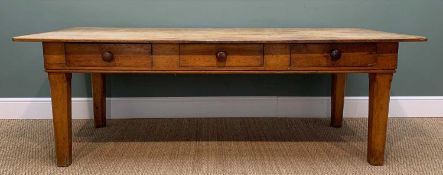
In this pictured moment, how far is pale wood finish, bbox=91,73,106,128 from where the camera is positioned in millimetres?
2383

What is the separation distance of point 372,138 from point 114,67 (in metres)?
1.11

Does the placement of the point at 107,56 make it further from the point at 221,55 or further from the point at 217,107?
the point at 217,107

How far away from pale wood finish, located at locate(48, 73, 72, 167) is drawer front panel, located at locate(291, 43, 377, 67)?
3.01 feet

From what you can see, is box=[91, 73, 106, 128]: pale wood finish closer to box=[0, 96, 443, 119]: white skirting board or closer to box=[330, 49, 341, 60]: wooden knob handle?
box=[0, 96, 443, 119]: white skirting board

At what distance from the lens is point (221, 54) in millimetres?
1760

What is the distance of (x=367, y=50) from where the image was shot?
178cm

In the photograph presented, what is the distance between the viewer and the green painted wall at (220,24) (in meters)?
2.50

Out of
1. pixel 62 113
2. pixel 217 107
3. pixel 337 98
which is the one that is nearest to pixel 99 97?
pixel 62 113

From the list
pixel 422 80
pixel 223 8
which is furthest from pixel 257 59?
pixel 422 80

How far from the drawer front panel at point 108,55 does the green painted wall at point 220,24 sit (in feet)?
2.54

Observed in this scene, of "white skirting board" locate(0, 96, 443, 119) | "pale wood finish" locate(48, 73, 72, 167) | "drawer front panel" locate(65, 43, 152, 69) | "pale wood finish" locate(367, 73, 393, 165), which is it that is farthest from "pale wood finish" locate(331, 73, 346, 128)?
"pale wood finish" locate(48, 73, 72, 167)

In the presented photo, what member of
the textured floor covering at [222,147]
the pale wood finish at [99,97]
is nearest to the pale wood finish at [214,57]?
the textured floor covering at [222,147]

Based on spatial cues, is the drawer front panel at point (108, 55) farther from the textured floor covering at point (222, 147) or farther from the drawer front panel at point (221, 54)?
the textured floor covering at point (222, 147)

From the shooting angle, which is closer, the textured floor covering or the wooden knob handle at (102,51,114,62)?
the wooden knob handle at (102,51,114,62)
